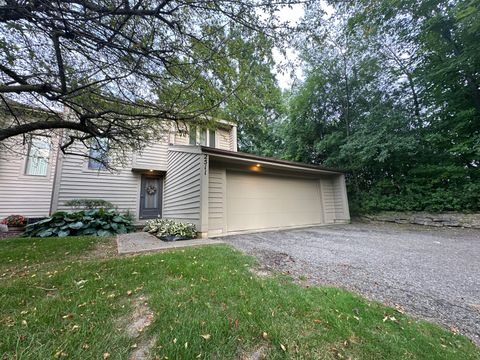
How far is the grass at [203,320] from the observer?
120cm

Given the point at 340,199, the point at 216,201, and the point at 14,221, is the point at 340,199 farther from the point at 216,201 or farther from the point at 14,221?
the point at 14,221

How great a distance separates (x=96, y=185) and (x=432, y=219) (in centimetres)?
1155

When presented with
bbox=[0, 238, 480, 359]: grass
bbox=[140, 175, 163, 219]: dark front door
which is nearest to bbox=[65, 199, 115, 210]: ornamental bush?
bbox=[140, 175, 163, 219]: dark front door

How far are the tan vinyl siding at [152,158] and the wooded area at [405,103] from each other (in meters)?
3.83

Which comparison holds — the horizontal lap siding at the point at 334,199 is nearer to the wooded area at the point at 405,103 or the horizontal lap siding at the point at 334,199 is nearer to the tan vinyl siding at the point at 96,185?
the wooded area at the point at 405,103

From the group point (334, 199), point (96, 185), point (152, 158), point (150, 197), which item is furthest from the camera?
point (334, 199)

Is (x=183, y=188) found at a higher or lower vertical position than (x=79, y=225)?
higher

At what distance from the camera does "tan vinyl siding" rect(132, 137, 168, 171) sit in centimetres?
769

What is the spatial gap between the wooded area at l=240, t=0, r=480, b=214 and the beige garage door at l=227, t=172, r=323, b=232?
1641 mm

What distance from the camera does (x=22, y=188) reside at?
20.4ft

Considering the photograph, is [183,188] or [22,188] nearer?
[183,188]

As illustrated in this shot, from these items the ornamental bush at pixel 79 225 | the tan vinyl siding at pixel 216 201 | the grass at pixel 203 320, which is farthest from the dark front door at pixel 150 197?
the grass at pixel 203 320

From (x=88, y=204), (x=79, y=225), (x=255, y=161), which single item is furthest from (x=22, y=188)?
(x=255, y=161)

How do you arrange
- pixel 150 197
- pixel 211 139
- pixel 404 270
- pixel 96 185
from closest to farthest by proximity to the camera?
pixel 404 270 < pixel 96 185 < pixel 150 197 < pixel 211 139
